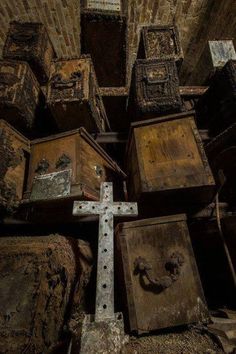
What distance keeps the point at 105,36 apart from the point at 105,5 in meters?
0.34

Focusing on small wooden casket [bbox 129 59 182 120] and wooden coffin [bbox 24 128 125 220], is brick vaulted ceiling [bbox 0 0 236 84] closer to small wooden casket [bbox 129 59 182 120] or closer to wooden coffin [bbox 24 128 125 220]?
small wooden casket [bbox 129 59 182 120]

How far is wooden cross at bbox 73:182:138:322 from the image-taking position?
128cm

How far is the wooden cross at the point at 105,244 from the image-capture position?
128 cm

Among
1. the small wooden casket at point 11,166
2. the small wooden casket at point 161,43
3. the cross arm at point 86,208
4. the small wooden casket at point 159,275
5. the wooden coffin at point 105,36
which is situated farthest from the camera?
the small wooden casket at point 161,43

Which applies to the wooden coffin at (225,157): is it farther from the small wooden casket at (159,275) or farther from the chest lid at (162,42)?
the chest lid at (162,42)

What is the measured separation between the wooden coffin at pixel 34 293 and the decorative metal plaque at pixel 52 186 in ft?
1.32

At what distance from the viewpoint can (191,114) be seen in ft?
7.41

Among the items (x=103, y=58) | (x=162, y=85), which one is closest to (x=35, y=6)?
(x=103, y=58)

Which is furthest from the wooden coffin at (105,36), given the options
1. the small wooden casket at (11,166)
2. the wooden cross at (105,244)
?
the wooden cross at (105,244)

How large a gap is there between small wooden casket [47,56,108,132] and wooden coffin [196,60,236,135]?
4.50ft

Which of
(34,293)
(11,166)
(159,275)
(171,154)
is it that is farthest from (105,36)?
(34,293)

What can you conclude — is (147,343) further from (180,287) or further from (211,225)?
(211,225)

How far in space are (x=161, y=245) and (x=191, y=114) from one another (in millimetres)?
1348

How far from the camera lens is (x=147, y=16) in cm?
426
